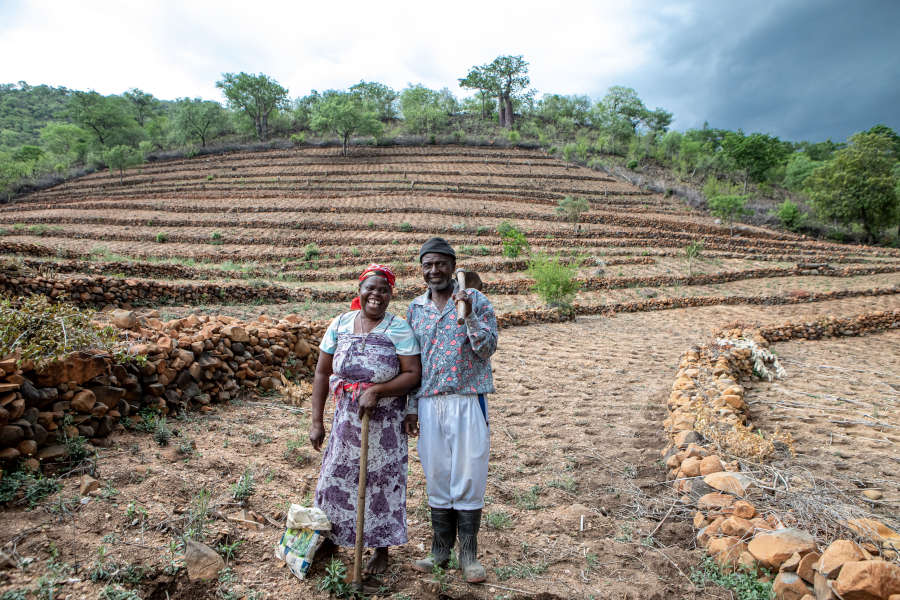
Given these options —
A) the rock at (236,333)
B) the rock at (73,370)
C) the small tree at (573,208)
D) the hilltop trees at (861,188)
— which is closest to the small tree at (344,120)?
the small tree at (573,208)

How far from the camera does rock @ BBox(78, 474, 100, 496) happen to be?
8.18 ft

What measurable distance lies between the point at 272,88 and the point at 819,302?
52093 mm

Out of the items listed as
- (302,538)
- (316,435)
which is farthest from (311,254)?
(302,538)

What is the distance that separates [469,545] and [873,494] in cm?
275

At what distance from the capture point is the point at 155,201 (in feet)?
89.1

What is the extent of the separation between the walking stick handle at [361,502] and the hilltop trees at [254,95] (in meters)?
51.4

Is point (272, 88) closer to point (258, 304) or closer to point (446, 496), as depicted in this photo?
point (258, 304)

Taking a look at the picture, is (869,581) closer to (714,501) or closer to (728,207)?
(714,501)

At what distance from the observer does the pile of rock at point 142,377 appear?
8.77 ft

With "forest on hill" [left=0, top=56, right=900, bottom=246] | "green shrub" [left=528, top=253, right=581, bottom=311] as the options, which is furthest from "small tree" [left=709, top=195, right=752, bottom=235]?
"green shrub" [left=528, top=253, right=581, bottom=311]

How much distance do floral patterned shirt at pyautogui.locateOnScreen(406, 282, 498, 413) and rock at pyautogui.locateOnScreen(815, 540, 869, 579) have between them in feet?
5.36

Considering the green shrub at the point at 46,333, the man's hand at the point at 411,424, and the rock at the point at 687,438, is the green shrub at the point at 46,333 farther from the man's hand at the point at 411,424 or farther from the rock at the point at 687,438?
the rock at the point at 687,438

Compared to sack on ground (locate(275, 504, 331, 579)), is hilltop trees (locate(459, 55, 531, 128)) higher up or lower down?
higher up

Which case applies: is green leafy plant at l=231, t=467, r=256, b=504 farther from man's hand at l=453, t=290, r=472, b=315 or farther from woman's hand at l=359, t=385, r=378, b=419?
man's hand at l=453, t=290, r=472, b=315
